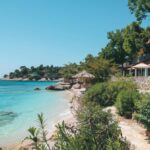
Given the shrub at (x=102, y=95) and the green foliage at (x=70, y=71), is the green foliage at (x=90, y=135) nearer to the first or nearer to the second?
the shrub at (x=102, y=95)

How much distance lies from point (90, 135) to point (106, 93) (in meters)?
14.2

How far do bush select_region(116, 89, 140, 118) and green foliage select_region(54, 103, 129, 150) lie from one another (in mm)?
7221

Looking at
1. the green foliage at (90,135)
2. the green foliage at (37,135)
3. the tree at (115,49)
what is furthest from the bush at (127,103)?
the tree at (115,49)

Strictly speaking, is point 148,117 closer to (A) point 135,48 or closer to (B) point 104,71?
(B) point 104,71

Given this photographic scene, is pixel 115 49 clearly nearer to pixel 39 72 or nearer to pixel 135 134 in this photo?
pixel 135 134

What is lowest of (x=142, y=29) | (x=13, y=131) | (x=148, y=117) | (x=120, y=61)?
(x=13, y=131)

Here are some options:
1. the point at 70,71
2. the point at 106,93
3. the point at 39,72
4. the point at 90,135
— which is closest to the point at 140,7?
the point at 106,93

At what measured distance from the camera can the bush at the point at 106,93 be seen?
19.8 m

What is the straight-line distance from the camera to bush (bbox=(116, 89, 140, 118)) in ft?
49.0

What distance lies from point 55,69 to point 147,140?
155m

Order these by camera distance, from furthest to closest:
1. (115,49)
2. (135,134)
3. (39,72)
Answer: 1. (39,72)
2. (115,49)
3. (135,134)

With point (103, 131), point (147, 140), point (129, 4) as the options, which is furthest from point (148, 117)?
point (129, 4)

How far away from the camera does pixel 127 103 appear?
1517 cm

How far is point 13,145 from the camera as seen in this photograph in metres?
13.7
